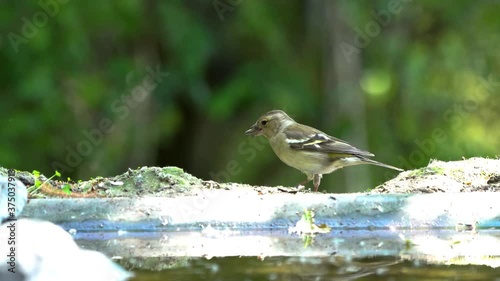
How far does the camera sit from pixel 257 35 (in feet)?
49.6

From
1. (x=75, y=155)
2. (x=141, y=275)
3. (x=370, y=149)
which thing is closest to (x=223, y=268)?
(x=141, y=275)

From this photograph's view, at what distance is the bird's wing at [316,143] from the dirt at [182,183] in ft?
4.15

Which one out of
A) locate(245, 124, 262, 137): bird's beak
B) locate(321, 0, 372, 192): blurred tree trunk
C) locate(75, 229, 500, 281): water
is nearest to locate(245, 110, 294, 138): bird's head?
locate(245, 124, 262, 137): bird's beak

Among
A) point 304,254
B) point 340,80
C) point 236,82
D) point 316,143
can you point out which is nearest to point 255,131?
point 316,143

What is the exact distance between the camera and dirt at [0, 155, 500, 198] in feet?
20.8

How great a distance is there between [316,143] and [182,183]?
7.05 feet

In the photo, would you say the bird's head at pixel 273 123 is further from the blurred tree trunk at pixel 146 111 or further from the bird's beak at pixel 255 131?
the blurred tree trunk at pixel 146 111

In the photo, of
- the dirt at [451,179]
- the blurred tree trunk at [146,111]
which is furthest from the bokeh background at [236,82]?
the dirt at [451,179]

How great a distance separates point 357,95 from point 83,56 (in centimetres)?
426

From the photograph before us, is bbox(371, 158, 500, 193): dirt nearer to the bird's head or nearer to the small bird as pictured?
the small bird

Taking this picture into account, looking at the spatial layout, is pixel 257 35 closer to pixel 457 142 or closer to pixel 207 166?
pixel 207 166

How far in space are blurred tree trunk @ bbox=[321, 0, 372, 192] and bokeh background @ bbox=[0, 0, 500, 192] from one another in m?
0.02

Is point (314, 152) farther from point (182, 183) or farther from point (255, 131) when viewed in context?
point (182, 183)

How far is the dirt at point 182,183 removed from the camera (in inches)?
250
